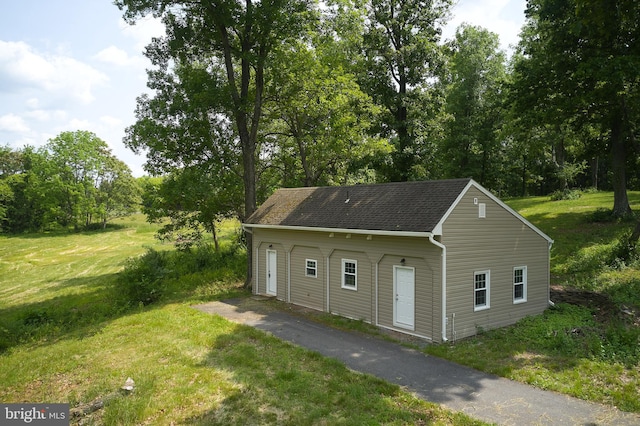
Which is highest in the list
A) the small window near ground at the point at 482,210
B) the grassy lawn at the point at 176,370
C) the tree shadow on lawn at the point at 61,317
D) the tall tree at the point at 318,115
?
the tall tree at the point at 318,115

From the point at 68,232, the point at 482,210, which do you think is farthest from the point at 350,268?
the point at 68,232

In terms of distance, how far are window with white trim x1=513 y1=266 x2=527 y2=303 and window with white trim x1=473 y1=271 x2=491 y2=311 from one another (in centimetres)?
165

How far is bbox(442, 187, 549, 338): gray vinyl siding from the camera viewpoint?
1240 centimetres

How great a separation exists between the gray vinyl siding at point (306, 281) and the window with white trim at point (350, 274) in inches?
40.1

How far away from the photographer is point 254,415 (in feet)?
25.7

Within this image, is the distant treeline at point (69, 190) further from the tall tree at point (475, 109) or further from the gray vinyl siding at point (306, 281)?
the gray vinyl siding at point (306, 281)

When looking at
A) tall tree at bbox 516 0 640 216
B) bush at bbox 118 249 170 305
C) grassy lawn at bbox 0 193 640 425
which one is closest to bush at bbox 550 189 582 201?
tall tree at bbox 516 0 640 216

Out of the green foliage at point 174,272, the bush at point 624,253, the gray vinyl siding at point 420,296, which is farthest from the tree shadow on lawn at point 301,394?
the bush at point 624,253

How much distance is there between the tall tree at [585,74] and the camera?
18.9 m

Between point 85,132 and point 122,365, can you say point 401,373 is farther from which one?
point 85,132

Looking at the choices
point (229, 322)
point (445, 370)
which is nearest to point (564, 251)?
point (445, 370)

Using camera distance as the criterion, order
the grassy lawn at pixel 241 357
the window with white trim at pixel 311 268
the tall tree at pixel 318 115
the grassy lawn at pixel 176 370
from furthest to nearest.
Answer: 1. the tall tree at pixel 318 115
2. the window with white trim at pixel 311 268
3. the grassy lawn at pixel 241 357
4. the grassy lawn at pixel 176 370

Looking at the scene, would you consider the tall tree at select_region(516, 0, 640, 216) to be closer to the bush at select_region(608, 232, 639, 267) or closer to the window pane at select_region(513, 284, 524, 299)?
the bush at select_region(608, 232, 639, 267)

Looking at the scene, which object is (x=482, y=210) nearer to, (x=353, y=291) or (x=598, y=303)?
(x=353, y=291)
